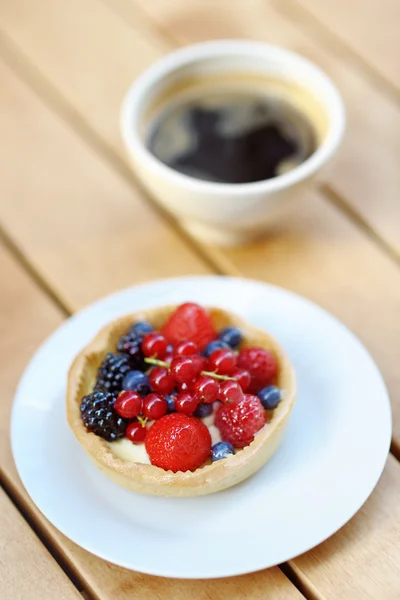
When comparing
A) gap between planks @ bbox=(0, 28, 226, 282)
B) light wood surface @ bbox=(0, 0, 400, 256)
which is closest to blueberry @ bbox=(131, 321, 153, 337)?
gap between planks @ bbox=(0, 28, 226, 282)

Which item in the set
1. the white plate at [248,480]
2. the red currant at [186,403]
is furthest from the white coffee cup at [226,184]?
the red currant at [186,403]

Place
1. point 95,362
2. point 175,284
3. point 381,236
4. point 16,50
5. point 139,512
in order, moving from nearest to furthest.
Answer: point 139,512 → point 95,362 → point 175,284 → point 381,236 → point 16,50

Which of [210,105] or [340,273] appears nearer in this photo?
[340,273]

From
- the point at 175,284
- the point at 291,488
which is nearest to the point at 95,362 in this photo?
the point at 175,284

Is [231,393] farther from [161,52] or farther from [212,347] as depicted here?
[161,52]

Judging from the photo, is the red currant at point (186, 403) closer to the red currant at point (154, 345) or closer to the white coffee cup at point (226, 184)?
the red currant at point (154, 345)

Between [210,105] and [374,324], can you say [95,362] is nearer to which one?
[374,324]
